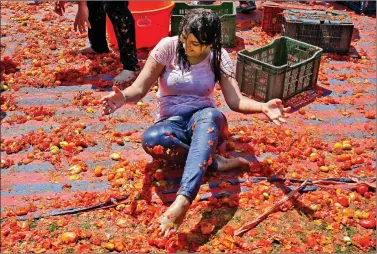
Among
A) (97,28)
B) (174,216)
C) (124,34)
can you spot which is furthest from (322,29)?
(174,216)

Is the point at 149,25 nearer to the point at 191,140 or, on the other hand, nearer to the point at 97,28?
the point at 97,28

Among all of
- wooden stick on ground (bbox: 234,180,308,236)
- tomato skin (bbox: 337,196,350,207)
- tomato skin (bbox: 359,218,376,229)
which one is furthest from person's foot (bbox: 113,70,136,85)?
tomato skin (bbox: 359,218,376,229)

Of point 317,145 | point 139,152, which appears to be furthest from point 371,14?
point 139,152

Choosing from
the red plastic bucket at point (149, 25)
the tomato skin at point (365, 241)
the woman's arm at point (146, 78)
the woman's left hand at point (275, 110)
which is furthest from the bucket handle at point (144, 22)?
the tomato skin at point (365, 241)

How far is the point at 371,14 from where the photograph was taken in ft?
29.9

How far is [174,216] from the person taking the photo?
A: 3391 mm

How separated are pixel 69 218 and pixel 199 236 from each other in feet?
3.75

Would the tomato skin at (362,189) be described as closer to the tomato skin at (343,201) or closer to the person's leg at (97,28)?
the tomato skin at (343,201)

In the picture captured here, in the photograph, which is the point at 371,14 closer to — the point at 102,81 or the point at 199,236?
the point at 102,81

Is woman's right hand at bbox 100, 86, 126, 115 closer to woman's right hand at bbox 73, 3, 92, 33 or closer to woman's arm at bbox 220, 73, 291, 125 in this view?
woman's arm at bbox 220, 73, 291, 125

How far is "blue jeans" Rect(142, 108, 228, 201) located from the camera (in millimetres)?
3525

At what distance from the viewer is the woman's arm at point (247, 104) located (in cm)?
354

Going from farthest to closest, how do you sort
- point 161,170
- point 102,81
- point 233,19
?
point 233,19
point 102,81
point 161,170

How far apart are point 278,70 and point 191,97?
1761 mm
